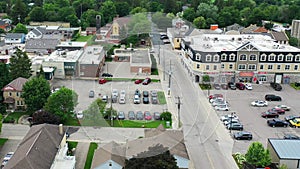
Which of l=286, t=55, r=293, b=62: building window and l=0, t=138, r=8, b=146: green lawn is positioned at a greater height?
l=286, t=55, r=293, b=62: building window

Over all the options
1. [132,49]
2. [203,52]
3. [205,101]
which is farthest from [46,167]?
[132,49]

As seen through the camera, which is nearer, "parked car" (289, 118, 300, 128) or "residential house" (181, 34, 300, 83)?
"parked car" (289, 118, 300, 128)

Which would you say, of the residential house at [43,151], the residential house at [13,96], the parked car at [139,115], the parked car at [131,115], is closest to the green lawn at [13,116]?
the residential house at [13,96]

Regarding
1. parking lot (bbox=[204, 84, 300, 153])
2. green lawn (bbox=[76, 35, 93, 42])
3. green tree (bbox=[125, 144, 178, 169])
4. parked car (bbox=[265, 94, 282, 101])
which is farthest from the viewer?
green lawn (bbox=[76, 35, 93, 42])

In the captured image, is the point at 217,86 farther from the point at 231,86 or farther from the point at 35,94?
the point at 35,94

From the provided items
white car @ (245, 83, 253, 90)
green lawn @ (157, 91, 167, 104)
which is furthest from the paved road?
white car @ (245, 83, 253, 90)

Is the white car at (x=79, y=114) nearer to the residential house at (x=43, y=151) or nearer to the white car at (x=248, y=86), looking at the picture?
the residential house at (x=43, y=151)

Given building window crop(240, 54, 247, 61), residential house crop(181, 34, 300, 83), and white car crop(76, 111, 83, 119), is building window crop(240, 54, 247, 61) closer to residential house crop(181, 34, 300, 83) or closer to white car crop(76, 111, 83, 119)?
residential house crop(181, 34, 300, 83)

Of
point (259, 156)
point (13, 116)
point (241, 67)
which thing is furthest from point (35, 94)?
point (241, 67)
